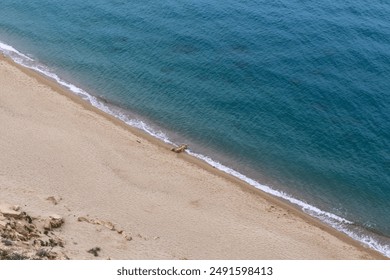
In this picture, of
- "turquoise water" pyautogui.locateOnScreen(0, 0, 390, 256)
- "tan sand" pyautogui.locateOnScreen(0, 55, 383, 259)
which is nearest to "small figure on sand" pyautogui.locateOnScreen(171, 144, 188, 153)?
"tan sand" pyautogui.locateOnScreen(0, 55, 383, 259)

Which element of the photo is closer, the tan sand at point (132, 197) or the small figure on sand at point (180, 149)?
the tan sand at point (132, 197)

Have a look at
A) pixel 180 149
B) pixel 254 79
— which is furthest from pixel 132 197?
pixel 254 79

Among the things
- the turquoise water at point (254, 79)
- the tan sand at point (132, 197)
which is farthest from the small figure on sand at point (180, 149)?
the turquoise water at point (254, 79)

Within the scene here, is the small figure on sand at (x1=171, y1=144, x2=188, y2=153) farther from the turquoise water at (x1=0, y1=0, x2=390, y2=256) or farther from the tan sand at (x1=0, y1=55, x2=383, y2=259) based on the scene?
the turquoise water at (x1=0, y1=0, x2=390, y2=256)

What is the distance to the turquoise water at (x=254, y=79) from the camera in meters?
48.7

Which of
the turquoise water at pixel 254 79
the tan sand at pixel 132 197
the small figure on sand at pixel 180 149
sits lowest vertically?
the tan sand at pixel 132 197

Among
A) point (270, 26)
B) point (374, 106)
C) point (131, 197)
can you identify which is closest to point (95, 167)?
point (131, 197)

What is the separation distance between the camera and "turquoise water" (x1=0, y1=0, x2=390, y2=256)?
4872cm

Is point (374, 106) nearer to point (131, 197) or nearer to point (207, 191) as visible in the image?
point (207, 191)

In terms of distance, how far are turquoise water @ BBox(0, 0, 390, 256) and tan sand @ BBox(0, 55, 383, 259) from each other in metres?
3.17

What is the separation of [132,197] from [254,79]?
26.6 metres

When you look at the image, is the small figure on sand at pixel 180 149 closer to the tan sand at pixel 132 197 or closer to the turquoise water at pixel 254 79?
the tan sand at pixel 132 197

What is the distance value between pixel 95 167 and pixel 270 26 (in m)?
40.6

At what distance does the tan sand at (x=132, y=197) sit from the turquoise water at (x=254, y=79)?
Answer: 3.17 m
